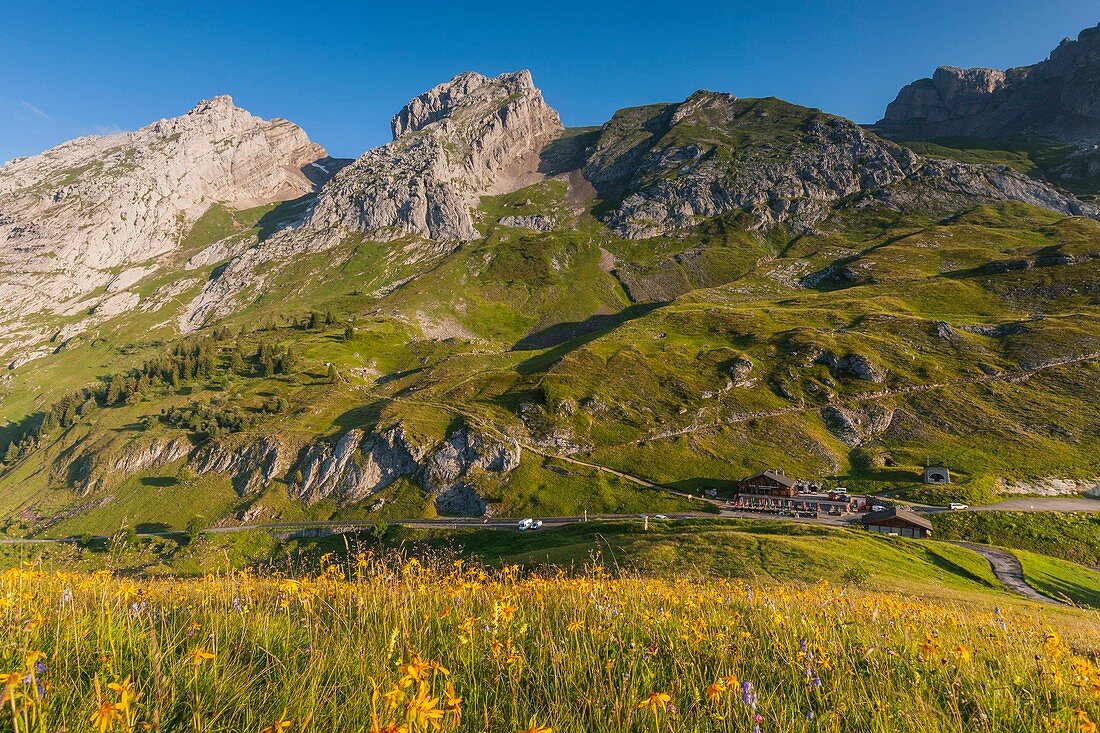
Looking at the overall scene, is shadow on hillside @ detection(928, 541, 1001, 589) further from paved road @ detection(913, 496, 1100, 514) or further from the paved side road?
paved road @ detection(913, 496, 1100, 514)

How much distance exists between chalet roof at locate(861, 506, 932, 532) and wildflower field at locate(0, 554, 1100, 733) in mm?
65891

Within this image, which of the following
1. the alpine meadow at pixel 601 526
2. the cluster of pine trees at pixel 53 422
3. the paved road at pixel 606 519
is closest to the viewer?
the alpine meadow at pixel 601 526

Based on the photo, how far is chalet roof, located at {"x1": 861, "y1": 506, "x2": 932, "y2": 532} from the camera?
6031cm

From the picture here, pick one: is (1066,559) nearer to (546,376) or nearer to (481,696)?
(481,696)

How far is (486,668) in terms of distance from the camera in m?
4.71

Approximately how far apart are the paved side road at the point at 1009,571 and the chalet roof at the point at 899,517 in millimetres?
8234

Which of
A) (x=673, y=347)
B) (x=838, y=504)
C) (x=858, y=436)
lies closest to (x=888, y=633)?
(x=838, y=504)

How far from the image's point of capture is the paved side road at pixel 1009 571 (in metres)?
36.4

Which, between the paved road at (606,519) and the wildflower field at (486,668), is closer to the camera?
the wildflower field at (486,668)

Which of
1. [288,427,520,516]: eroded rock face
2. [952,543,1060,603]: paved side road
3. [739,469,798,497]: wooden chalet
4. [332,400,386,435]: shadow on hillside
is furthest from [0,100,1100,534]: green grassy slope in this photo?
[952,543,1060,603]: paved side road

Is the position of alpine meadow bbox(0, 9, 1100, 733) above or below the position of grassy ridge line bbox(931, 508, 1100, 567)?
above

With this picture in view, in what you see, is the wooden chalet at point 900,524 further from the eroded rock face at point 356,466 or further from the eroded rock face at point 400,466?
the eroded rock face at point 356,466

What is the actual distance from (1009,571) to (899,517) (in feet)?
61.2

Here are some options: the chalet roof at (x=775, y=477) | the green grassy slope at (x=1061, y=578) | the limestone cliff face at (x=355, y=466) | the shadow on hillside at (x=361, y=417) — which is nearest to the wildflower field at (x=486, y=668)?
the green grassy slope at (x=1061, y=578)
